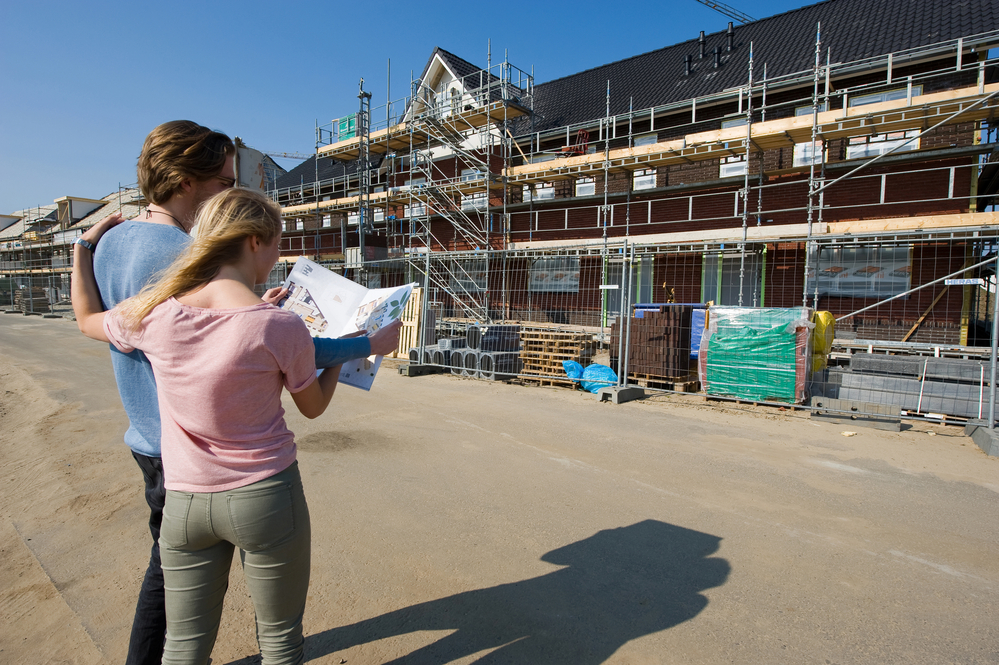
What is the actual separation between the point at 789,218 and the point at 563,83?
13.0 metres

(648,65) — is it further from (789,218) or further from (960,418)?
(960,418)


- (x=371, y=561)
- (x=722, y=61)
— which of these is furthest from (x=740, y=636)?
(x=722, y=61)

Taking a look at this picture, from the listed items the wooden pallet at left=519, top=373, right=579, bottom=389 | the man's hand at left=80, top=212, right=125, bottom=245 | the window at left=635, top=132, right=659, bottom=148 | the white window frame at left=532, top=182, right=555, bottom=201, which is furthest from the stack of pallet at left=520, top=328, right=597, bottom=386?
the white window frame at left=532, top=182, right=555, bottom=201

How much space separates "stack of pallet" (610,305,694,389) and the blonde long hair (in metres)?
8.32

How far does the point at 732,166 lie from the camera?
1658cm

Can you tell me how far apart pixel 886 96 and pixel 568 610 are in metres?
17.1

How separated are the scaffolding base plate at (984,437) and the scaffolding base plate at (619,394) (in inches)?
162

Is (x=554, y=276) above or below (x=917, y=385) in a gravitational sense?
above

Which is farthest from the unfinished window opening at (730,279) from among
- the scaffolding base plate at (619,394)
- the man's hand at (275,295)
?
the man's hand at (275,295)

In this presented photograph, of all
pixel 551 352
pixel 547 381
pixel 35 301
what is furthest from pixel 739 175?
pixel 35 301

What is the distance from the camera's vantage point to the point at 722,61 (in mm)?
19281

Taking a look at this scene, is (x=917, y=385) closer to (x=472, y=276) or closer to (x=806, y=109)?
(x=806, y=109)

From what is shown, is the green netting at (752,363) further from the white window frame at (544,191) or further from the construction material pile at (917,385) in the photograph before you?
the white window frame at (544,191)

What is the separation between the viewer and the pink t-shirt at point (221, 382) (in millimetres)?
1476
